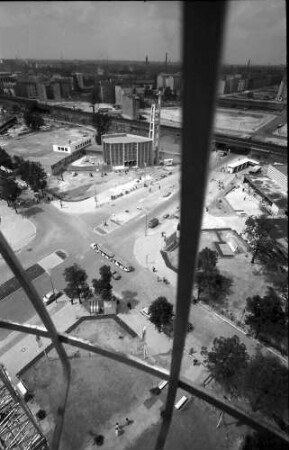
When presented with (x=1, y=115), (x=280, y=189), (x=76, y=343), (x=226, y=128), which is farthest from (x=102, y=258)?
(x=1, y=115)

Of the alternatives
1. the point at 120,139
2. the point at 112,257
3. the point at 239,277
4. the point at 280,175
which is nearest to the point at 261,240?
the point at 239,277

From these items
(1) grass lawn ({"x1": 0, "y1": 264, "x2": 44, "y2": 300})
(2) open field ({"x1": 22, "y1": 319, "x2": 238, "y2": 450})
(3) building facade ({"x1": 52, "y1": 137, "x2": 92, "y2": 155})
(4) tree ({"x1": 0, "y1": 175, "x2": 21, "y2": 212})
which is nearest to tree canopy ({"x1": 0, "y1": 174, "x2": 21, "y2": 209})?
(4) tree ({"x1": 0, "y1": 175, "x2": 21, "y2": 212})

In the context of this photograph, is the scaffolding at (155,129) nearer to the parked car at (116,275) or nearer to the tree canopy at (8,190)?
the tree canopy at (8,190)

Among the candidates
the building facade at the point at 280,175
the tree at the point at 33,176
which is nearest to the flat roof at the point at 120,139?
the tree at the point at 33,176

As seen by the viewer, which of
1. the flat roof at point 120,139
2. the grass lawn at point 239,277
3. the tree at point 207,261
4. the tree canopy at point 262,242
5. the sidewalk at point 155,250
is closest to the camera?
the grass lawn at point 239,277

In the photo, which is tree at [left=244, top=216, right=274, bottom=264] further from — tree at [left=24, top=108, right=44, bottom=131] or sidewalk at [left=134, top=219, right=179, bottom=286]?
tree at [left=24, top=108, right=44, bottom=131]
